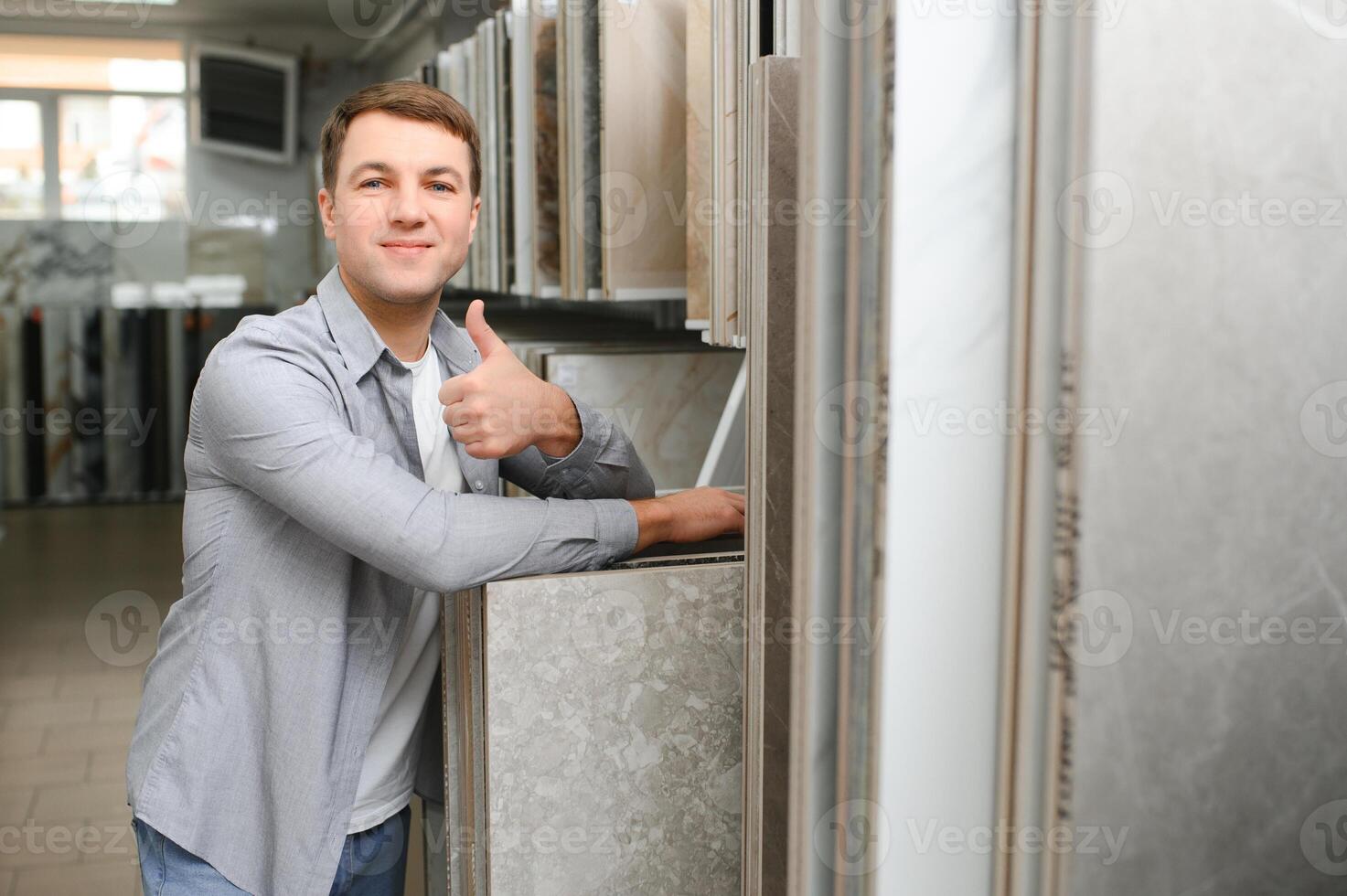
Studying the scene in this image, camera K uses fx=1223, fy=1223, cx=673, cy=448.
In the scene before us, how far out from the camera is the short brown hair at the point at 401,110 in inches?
56.7

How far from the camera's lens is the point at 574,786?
3.95 ft

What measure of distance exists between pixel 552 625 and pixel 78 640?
3792 mm

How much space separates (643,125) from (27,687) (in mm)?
3191

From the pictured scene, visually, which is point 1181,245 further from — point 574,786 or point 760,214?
point 574,786

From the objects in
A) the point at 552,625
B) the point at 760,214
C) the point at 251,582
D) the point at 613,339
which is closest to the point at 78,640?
the point at 613,339

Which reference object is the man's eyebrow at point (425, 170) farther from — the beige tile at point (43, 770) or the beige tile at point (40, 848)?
the beige tile at point (43, 770)

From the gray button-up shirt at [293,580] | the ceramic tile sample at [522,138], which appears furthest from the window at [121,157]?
the gray button-up shirt at [293,580]

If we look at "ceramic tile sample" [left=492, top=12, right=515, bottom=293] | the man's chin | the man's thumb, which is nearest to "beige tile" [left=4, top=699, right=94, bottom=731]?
"ceramic tile sample" [left=492, top=12, right=515, bottom=293]

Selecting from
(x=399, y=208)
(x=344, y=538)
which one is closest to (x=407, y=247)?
(x=399, y=208)

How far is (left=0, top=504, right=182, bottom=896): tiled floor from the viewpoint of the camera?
2.81m

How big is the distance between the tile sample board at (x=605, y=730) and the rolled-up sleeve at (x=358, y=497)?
0.05 meters

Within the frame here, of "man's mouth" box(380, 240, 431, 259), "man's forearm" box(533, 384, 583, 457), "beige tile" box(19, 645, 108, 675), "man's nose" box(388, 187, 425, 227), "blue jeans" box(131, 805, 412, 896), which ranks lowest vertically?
"beige tile" box(19, 645, 108, 675)

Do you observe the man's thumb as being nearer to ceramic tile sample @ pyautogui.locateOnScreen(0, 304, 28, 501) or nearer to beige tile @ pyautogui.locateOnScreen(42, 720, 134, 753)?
beige tile @ pyautogui.locateOnScreen(42, 720, 134, 753)

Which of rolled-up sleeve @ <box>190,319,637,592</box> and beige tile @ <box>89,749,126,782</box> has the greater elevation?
rolled-up sleeve @ <box>190,319,637,592</box>
